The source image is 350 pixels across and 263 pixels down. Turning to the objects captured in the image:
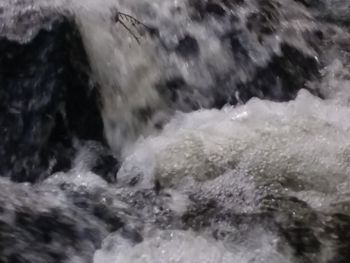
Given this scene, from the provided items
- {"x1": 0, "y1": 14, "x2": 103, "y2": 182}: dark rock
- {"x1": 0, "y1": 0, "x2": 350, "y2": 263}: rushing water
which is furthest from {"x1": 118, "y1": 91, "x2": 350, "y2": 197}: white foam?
{"x1": 0, "y1": 14, "x2": 103, "y2": 182}: dark rock

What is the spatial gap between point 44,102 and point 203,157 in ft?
2.18

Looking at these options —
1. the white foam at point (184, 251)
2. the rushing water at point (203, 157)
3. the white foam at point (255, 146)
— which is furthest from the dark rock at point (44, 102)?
the white foam at point (184, 251)

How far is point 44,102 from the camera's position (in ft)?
10.1

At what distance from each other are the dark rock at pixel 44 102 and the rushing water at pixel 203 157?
0.06 meters

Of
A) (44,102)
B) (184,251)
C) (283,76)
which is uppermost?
(44,102)

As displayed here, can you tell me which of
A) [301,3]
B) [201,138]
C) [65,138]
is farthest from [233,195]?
[301,3]

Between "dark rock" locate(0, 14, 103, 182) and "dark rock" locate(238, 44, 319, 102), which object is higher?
"dark rock" locate(0, 14, 103, 182)

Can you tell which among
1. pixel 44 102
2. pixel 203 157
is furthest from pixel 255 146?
pixel 44 102

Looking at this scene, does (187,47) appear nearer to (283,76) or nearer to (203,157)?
(283,76)

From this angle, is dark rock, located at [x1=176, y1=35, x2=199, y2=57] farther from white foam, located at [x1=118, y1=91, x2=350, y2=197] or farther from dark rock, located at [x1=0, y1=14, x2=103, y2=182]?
dark rock, located at [x1=0, y1=14, x2=103, y2=182]

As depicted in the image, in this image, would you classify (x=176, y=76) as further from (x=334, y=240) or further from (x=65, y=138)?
(x=334, y=240)

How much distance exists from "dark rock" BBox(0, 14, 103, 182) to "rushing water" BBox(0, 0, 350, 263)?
58 mm

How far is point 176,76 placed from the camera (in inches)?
134

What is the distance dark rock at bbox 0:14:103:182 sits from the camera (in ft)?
10.0
